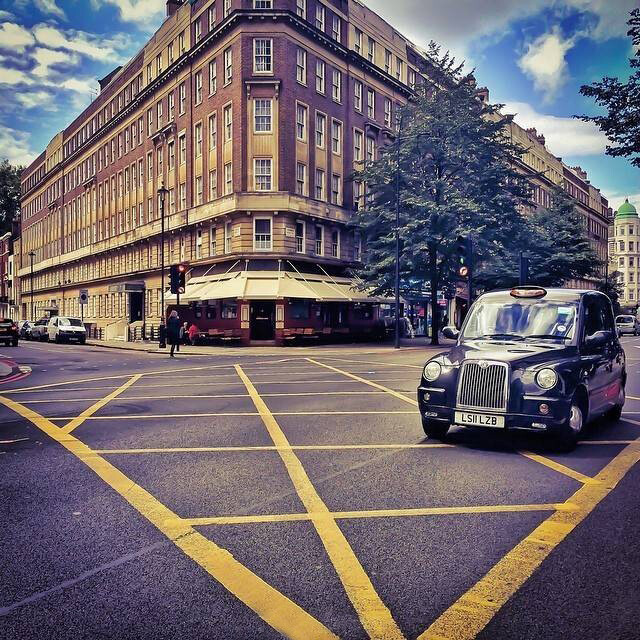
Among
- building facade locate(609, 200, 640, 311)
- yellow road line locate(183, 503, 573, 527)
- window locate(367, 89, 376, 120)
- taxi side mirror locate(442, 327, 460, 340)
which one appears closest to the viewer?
yellow road line locate(183, 503, 573, 527)

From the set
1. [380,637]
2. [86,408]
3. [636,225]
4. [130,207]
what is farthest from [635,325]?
[636,225]

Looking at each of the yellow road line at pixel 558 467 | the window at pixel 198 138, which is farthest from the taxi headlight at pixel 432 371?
the window at pixel 198 138

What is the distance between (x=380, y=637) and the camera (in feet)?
8.77

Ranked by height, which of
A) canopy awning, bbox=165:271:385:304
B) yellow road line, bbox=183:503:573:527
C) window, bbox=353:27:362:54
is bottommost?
yellow road line, bbox=183:503:573:527

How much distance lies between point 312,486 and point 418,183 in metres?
29.8

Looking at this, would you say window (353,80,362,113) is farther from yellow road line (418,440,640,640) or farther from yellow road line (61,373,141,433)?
yellow road line (418,440,640,640)

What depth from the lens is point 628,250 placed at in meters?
131

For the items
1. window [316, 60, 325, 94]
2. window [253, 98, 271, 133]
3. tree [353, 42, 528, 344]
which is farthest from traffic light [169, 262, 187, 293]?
window [316, 60, 325, 94]

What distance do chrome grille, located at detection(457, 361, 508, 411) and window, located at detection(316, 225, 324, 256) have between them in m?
30.9

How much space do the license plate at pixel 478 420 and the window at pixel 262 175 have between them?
30.0m

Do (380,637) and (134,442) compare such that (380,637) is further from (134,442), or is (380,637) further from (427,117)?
(427,117)

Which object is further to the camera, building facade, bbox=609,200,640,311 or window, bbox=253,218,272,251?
building facade, bbox=609,200,640,311

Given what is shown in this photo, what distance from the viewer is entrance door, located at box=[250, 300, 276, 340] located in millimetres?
34062

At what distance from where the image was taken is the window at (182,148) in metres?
41.5
